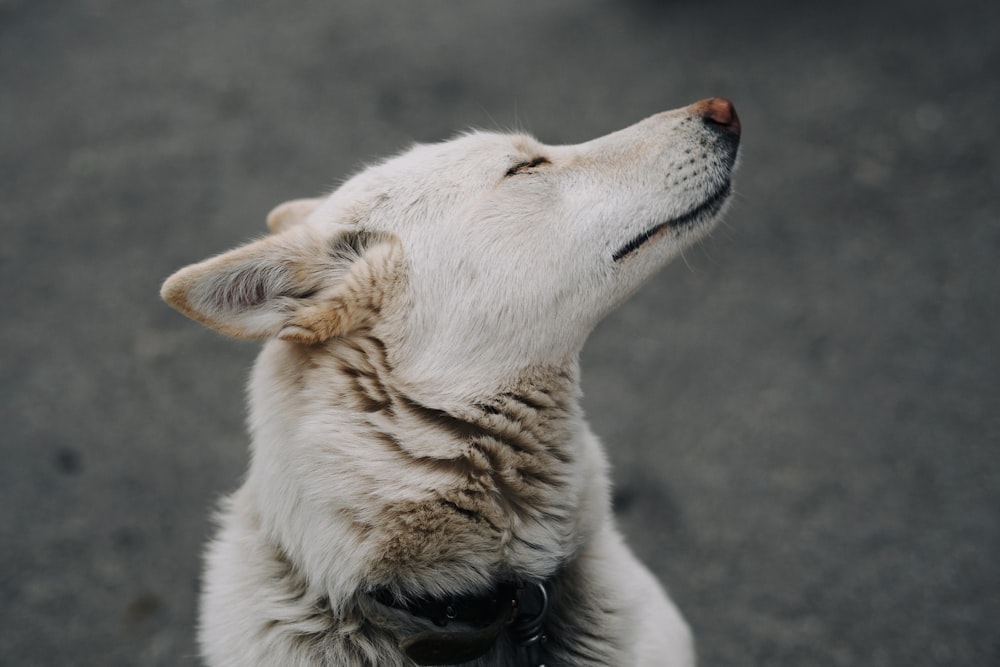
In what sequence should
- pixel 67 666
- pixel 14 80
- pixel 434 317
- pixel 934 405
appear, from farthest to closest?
pixel 14 80, pixel 934 405, pixel 67 666, pixel 434 317

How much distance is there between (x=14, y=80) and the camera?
18.4ft

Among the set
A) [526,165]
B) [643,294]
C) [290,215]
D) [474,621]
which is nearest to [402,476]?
[474,621]

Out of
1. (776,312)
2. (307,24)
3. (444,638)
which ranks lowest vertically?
(444,638)

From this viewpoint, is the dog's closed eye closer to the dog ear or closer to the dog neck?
the dog ear

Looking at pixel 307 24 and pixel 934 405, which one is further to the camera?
pixel 307 24

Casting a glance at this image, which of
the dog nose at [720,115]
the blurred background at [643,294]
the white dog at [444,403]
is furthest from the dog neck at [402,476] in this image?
the blurred background at [643,294]

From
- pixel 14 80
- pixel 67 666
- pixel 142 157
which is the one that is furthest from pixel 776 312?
pixel 14 80

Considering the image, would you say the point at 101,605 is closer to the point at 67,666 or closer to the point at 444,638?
the point at 67,666

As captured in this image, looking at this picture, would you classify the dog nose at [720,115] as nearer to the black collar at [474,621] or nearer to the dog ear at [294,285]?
the dog ear at [294,285]

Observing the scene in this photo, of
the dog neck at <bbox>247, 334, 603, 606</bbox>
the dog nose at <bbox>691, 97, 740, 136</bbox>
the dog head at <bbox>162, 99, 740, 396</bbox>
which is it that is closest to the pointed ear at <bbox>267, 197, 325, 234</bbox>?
the dog head at <bbox>162, 99, 740, 396</bbox>

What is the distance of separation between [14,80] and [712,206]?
573 centimetres

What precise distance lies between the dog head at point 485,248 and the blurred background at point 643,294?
166cm

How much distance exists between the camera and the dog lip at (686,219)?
79.0 inches

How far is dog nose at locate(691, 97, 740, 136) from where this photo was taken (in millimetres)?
2148
